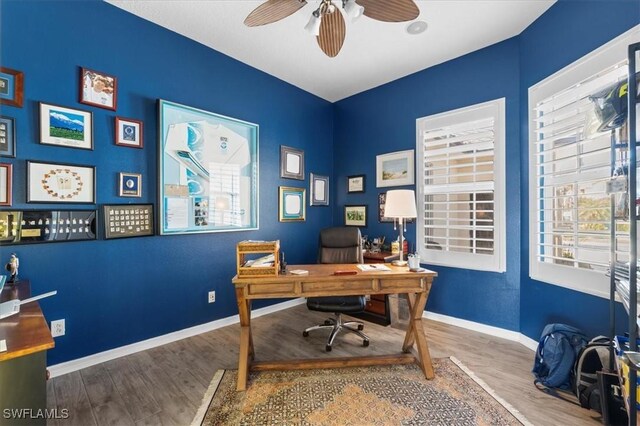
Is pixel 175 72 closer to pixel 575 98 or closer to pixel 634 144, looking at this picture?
pixel 634 144

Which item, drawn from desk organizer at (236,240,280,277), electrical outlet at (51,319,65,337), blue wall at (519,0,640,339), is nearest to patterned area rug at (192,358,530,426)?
desk organizer at (236,240,280,277)

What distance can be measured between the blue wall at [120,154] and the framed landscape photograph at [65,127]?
1.8 inches

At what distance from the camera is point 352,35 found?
2725 mm

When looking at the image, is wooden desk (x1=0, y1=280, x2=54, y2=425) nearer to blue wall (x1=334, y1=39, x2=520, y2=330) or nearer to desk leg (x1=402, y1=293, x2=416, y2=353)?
desk leg (x1=402, y1=293, x2=416, y2=353)

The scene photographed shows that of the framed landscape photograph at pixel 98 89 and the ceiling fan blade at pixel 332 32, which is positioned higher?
the ceiling fan blade at pixel 332 32

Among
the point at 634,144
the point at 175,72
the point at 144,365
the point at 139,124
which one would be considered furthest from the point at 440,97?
the point at 144,365

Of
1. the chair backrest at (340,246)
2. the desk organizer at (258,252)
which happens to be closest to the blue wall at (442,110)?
the chair backrest at (340,246)

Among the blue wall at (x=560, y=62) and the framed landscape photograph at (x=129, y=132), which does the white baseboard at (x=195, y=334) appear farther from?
the framed landscape photograph at (x=129, y=132)

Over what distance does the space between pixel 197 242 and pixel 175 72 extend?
5.62 feet

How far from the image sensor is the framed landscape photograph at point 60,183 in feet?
6.46

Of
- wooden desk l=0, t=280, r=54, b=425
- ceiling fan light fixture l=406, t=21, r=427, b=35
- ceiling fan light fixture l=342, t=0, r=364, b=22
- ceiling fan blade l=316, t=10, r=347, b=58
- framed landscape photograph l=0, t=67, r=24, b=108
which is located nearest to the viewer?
wooden desk l=0, t=280, r=54, b=425

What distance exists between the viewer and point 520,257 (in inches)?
106

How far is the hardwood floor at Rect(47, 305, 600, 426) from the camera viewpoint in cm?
171

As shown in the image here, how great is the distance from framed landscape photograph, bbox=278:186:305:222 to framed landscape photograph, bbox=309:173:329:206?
210 mm
